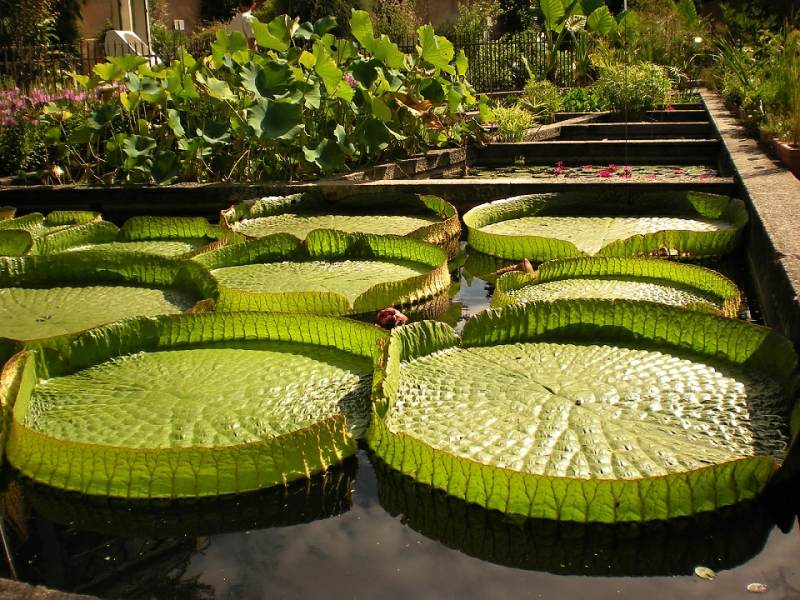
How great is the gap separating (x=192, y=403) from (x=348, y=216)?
9.81 feet

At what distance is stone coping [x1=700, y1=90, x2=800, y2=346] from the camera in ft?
9.07

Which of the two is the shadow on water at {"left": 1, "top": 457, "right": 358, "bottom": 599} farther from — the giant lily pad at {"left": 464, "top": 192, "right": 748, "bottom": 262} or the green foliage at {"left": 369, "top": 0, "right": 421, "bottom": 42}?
the green foliage at {"left": 369, "top": 0, "right": 421, "bottom": 42}

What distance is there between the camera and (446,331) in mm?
2744

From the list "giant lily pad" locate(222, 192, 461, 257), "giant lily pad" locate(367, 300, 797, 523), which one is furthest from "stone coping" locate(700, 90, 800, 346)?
"giant lily pad" locate(222, 192, 461, 257)

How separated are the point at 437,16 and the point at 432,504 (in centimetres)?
2819

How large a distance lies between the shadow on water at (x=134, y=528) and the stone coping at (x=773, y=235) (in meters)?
1.46

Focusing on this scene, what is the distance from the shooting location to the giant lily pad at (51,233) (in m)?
4.53


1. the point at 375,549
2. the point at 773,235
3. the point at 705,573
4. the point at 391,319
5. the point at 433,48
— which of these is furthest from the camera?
the point at 433,48

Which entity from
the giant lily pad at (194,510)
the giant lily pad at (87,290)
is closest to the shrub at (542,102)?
the giant lily pad at (87,290)

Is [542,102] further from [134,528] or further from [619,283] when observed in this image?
[134,528]

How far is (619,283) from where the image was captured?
3.46m

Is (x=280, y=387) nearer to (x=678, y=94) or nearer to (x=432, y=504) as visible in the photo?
(x=432, y=504)

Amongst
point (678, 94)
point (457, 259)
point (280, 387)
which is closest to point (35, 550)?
point (280, 387)

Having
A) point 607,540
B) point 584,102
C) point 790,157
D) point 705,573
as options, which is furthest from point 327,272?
point 584,102
